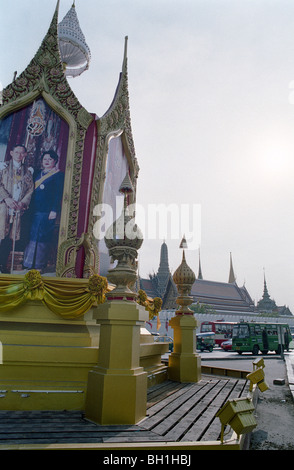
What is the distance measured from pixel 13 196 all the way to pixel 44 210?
0.78 metres

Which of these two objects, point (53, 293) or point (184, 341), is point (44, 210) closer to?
point (53, 293)

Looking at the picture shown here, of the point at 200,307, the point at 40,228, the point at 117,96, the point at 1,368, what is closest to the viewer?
the point at 1,368

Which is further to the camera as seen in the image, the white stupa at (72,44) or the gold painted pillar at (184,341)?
the white stupa at (72,44)

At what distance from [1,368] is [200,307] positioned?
44.9 m

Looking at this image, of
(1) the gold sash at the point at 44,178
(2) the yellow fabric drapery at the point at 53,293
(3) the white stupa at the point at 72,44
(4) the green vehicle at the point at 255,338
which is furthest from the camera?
(4) the green vehicle at the point at 255,338

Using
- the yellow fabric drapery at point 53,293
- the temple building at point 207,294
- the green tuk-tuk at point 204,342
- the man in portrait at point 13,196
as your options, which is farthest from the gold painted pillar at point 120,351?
the temple building at point 207,294

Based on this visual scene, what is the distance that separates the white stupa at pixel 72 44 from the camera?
504 inches

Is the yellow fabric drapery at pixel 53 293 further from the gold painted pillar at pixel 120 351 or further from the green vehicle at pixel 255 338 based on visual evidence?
the green vehicle at pixel 255 338

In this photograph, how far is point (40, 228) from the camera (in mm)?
7379

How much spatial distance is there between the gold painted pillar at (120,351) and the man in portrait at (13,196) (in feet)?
9.73

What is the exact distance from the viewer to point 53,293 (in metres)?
6.10
